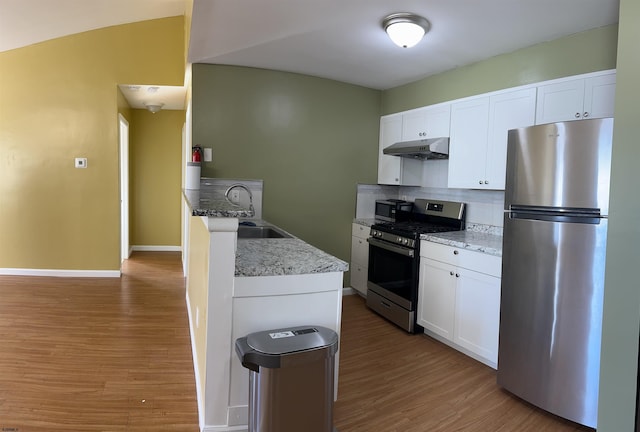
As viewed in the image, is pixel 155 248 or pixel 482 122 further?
pixel 155 248

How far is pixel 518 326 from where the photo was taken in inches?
97.9

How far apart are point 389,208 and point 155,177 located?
4.22 metres

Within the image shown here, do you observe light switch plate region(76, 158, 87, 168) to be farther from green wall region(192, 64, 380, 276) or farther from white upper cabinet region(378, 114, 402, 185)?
white upper cabinet region(378, 114, 402, 185)

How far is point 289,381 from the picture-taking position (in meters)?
1.75

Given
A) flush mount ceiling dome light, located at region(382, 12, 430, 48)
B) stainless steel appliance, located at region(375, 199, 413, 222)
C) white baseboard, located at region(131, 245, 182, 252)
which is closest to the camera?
flush mount ceiling dome light, located at region(382, 12, 430, 48)

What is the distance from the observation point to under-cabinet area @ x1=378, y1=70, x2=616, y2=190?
2709 millimetres

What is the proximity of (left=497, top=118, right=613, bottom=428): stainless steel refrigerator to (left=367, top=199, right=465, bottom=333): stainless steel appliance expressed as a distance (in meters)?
1.02

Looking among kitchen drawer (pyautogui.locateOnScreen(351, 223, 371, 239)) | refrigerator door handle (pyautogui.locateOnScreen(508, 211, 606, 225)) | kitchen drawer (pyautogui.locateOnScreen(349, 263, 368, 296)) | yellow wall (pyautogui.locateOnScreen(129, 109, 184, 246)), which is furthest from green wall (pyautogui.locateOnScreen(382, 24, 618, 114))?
yellow wall (pyautogui.locateOnScreen(129, 109, 184, 246))

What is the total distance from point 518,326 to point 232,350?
1699mm

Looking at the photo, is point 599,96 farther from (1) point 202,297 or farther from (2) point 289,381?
(1) point 202,297

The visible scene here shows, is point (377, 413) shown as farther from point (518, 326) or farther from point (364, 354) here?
point (518, 326)

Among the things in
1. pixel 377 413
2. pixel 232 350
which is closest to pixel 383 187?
pixel 377 413

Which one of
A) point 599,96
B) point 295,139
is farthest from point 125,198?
point 599,96

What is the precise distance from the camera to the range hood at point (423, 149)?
3.68 meters
